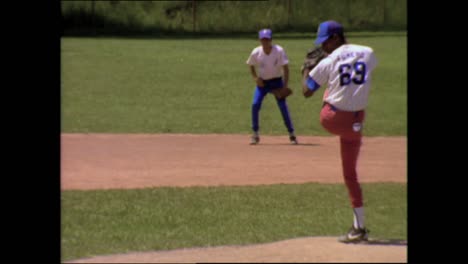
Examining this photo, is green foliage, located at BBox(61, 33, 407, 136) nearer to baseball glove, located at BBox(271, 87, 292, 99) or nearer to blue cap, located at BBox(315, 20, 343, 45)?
baseball glove, located at BBox(271, 87, 292, 99)

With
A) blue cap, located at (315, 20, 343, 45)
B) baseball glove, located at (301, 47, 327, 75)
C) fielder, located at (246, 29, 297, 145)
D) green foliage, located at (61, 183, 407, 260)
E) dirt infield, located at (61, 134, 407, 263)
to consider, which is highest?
blue cap, located at (315, 20, 343, 45)

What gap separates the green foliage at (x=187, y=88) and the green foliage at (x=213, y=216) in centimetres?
701

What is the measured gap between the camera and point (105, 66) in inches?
1331

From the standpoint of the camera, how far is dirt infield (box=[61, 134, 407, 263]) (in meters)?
8.31

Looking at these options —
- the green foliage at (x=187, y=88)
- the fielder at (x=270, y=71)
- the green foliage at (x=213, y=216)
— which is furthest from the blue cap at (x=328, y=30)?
the green foliage at (x=187, y=88)

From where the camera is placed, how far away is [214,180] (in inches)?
494

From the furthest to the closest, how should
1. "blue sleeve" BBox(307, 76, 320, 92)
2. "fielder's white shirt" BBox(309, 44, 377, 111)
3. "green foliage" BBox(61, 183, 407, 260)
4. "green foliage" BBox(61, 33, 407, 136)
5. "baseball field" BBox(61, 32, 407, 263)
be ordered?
1. "green foliage" BBox(61, 33, 407, 136)
2. "green foliage" BBox(61, 183, 407, 260)
3. "baseball field" BBox(61, 32, 407, 263)
4. "blue sleeve" BBox(307, 76, 320, 92)
5. "fielder's white shirt" BBox(309, 44, 377, 111)

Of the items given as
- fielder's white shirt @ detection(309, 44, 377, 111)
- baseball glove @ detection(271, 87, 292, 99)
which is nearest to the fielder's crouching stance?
fielder's white shirt @ detection(309, 44, 377, 111)

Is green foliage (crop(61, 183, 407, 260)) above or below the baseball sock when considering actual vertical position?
below

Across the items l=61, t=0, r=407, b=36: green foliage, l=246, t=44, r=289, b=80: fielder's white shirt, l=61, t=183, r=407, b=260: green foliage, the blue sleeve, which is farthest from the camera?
l=61, t=0, r=407, b=36: green foliage

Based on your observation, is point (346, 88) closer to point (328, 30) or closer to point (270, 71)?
point (328, 30)

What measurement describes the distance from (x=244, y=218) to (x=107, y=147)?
20.0 feet

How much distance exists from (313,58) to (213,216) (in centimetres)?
226
